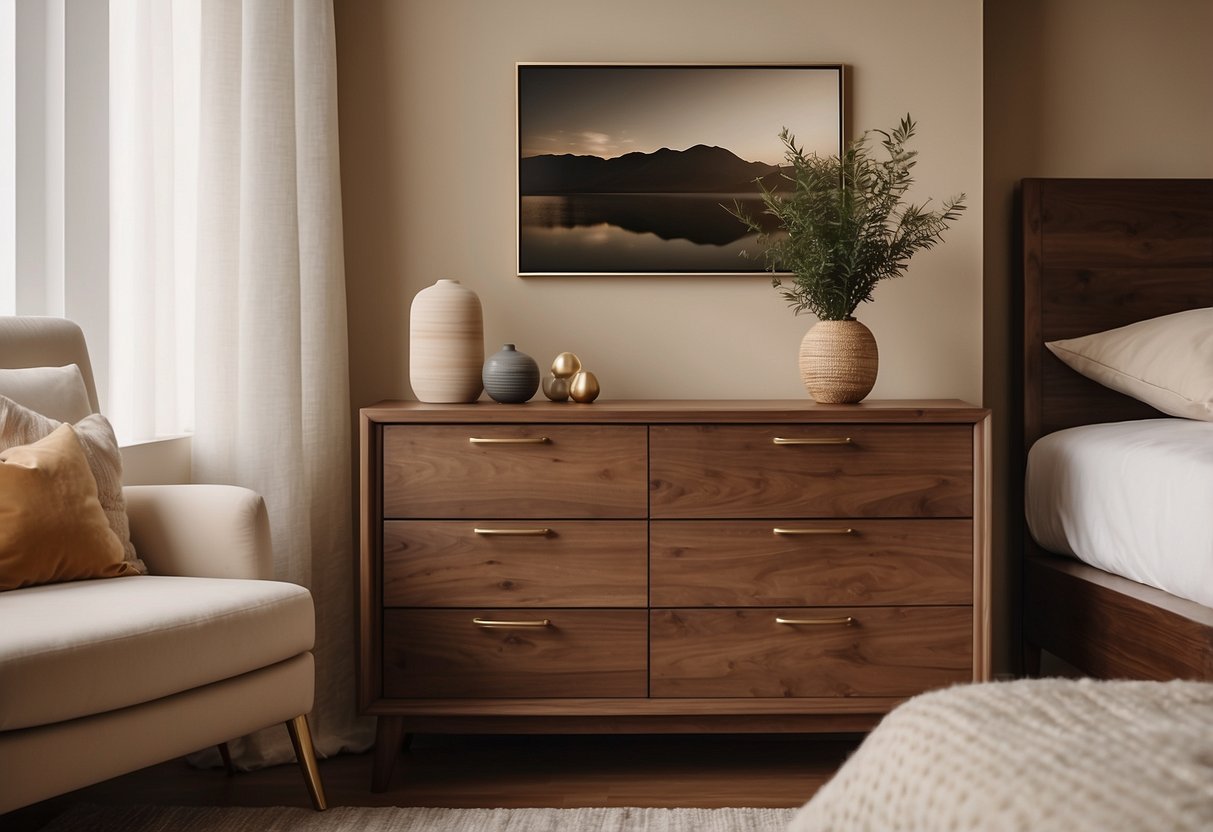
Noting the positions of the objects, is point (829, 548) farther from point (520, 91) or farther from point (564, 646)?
point (520, 91)

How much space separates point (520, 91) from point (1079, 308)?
1566mm

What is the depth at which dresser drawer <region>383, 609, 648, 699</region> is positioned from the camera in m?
2.01

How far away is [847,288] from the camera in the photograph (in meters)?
2.16

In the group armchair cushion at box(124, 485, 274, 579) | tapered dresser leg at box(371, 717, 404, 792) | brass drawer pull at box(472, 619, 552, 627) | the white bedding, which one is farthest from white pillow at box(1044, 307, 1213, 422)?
armchair cushion at box(124, 485, 274, 579)

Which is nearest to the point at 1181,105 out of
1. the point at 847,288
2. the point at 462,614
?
the point at 847,288

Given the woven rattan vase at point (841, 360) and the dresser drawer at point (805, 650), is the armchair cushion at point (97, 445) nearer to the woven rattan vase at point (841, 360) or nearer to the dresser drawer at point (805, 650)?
the dresser drawer at point (805, 650)

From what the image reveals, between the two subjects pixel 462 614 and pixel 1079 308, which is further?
pixel 1079 308

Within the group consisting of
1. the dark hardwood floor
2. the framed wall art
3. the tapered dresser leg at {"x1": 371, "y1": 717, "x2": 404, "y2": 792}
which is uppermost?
the framed wall art

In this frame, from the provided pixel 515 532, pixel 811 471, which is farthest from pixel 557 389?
pixel 811 471

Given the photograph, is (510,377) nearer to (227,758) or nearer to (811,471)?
(811,471)

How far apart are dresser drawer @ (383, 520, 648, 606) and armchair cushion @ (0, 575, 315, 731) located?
293mm

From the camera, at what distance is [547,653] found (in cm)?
201

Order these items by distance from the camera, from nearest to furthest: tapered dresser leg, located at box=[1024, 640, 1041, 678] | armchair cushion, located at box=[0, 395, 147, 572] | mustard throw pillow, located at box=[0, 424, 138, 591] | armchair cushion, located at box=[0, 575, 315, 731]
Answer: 1. armchair cushion, located at box=[0, 575, 315, 731]
2. mustard throw pillow, located at box=[0, 424, 138, 591]
3. armchair cushion, located at box=[0, 395, 147, 572]
4. tapered dresser leg, located at box=[1024, 640, 1041, 678]

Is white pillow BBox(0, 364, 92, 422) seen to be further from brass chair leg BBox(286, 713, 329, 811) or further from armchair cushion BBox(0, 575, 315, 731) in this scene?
brass chair leg BBox(286, 713, 329, 811)
